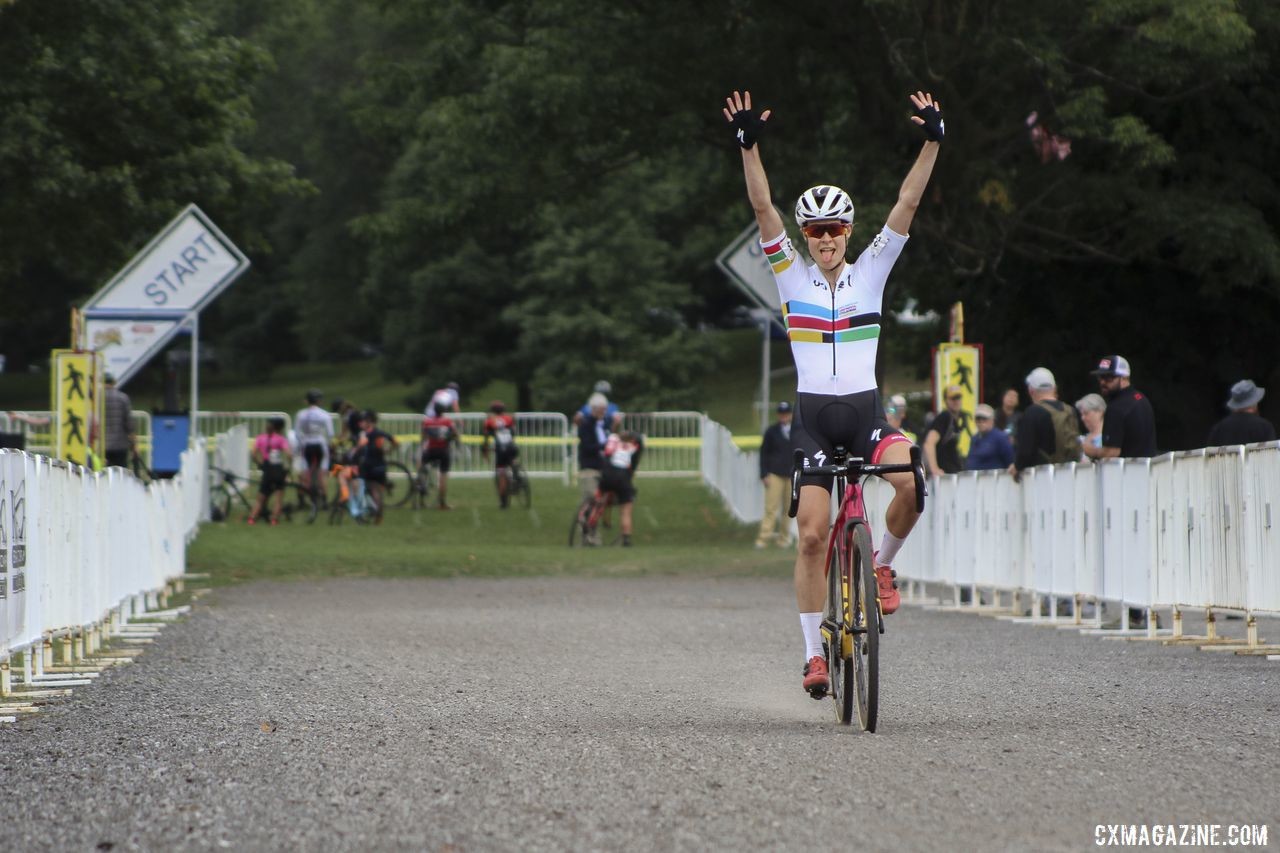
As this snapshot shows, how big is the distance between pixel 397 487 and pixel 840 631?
3146 centimetres

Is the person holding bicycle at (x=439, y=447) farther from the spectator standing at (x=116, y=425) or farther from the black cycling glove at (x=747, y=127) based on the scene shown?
the black cycling glove at (x=747, y=127)

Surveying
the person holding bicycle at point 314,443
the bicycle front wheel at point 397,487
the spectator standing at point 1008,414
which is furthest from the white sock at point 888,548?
the bicycle front wheel at point 397,487

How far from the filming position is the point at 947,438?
2259 centimetres

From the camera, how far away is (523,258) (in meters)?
73.2

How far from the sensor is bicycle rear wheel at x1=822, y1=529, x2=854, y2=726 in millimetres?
8664

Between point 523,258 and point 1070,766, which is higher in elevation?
point 523,258

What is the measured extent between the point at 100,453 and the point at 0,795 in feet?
45.9

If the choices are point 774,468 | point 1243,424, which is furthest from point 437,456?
point 1243,424

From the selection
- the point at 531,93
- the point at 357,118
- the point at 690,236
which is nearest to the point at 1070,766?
the point at 531,93

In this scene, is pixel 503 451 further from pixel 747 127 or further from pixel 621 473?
pixel 747 127

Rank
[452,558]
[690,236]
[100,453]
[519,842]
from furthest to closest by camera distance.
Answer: [690,236], [452,558], [100,453], [519,842]

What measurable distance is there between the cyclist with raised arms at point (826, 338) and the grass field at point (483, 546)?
14796 millimetres

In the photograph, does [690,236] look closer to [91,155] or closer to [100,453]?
[91,155]

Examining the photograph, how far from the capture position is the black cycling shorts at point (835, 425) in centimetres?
902
